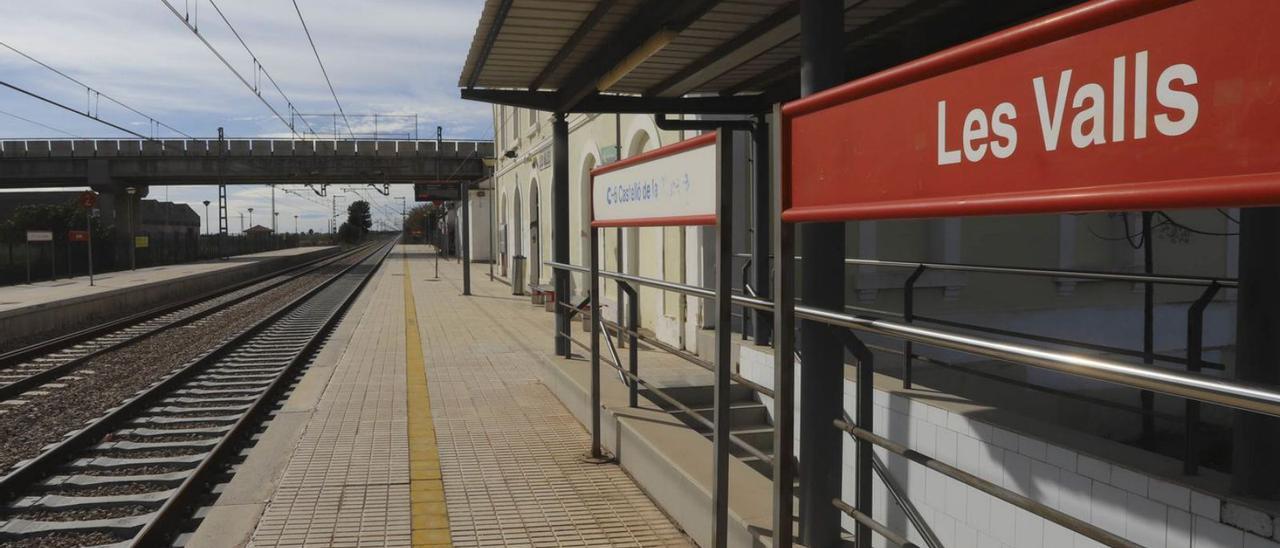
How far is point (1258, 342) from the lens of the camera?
3.42m

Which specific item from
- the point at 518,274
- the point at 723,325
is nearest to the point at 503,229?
the point at 518,274

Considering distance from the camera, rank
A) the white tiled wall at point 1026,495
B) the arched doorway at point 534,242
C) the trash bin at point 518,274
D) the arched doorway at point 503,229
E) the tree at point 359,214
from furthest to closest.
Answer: the tree at point 359,214, the arched doorway at point 503,229, the trash bin at point 518,274, the arched doorway at point 534,242, the white tiled wall at point 1026,495

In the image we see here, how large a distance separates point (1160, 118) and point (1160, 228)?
917 cm

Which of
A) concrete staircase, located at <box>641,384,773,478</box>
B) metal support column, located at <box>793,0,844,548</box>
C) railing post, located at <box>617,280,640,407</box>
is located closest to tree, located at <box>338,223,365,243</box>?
concrete staircase, located at <box>641,384,773,478</box>

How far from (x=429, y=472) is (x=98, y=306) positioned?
1763 centimetres

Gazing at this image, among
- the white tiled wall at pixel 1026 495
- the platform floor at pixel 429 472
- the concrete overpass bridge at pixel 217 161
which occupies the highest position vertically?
the concrete overpass bridge at pixel 217 161

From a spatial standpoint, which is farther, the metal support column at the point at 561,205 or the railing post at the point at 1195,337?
the metal support column at the point at 561,205

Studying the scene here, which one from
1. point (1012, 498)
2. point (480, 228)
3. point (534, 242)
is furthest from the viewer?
point (480, 228)

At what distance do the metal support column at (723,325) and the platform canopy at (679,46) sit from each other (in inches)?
83.7

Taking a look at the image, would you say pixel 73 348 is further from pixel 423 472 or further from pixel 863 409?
pixel 863 409

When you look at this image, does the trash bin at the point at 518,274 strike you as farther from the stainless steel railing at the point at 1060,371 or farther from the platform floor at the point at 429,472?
the stainless steel railing at the point at 1060,371

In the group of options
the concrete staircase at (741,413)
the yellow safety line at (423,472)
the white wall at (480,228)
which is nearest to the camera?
the yellow safety line at (423,472)

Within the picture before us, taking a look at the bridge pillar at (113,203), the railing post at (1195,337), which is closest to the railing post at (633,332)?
the railing post at (1195,337)

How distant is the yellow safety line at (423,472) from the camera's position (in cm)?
455
